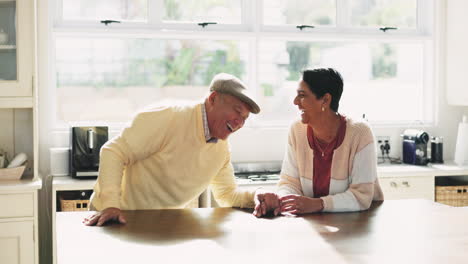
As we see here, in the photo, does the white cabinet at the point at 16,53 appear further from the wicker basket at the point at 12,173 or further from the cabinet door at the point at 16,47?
the wicker basket at the point at 12,173

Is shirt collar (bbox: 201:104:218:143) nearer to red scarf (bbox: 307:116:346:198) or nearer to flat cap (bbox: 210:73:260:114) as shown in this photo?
flat cap (bbox: 210:73:260:114)

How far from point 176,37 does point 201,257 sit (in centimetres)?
279

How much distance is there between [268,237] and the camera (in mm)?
1826

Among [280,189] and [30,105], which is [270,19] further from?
[280,189]

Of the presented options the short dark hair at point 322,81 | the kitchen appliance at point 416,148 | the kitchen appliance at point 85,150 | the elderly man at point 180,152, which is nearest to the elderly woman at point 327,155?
the short dark hair at point 322,81

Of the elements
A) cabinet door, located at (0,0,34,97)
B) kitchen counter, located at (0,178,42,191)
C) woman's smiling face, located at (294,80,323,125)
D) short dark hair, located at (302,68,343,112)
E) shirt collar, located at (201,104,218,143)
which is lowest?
kitchen counter, located at (0,178,42,191)

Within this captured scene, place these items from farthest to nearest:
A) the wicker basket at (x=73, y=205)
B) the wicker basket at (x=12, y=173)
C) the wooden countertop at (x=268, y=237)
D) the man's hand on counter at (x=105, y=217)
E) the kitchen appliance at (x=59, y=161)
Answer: the kitchen appliance at (x=59, y=161)
the wicker basket at (x=12, y=173)
the wicker basket at (x=73, y=205)
the man's hand on counter at (x=105, y=217)
the wooden countertop at (x=268, y=237)

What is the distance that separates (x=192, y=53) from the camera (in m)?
4.25

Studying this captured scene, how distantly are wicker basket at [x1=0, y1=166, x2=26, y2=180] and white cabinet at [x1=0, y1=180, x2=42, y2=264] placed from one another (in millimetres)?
173

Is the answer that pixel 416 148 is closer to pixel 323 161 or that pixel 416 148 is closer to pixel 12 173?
pixel 323 161

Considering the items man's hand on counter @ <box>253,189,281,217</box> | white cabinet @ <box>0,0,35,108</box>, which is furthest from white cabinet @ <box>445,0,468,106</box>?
white cabinet @ <box>0,0,35,108</box>

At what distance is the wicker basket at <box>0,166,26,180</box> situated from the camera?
3535mm

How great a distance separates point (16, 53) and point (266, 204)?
2.15 metres

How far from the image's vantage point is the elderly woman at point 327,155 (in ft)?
7.54
